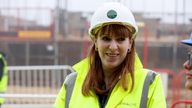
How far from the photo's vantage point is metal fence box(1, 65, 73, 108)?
38.2ft

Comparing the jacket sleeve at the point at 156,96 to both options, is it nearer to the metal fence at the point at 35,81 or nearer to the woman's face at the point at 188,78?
the woman's face at the point at 188,78

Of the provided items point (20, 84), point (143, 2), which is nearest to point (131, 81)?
point (20, 84)

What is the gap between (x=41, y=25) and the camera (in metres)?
15.2

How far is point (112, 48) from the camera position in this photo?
2.48 meters

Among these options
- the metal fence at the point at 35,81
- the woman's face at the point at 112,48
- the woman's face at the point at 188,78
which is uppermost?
the woman's face at the point at 112,48

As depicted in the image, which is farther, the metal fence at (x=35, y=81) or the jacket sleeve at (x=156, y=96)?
the metal fence at (x=35, y=81)

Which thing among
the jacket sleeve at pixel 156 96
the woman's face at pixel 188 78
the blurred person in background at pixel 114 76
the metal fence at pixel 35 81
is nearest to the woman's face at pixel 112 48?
the blurred person in background at pixel 114 76

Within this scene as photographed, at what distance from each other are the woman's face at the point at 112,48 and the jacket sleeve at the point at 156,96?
20cm

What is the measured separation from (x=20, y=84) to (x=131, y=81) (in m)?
10.2

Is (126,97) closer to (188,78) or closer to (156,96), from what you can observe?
(156,96)

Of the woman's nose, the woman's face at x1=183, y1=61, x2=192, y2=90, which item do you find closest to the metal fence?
the woman's face at x1=183, y1=61, x2=192, y2=90

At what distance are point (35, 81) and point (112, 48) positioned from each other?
9.78 meters

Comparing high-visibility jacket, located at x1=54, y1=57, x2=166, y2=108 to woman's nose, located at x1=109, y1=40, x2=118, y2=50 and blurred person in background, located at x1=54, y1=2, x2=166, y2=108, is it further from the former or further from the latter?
woman's nose, located at x1=109, y1=40, x2=118, y2=50

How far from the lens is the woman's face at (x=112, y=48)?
Answer: 249cm
